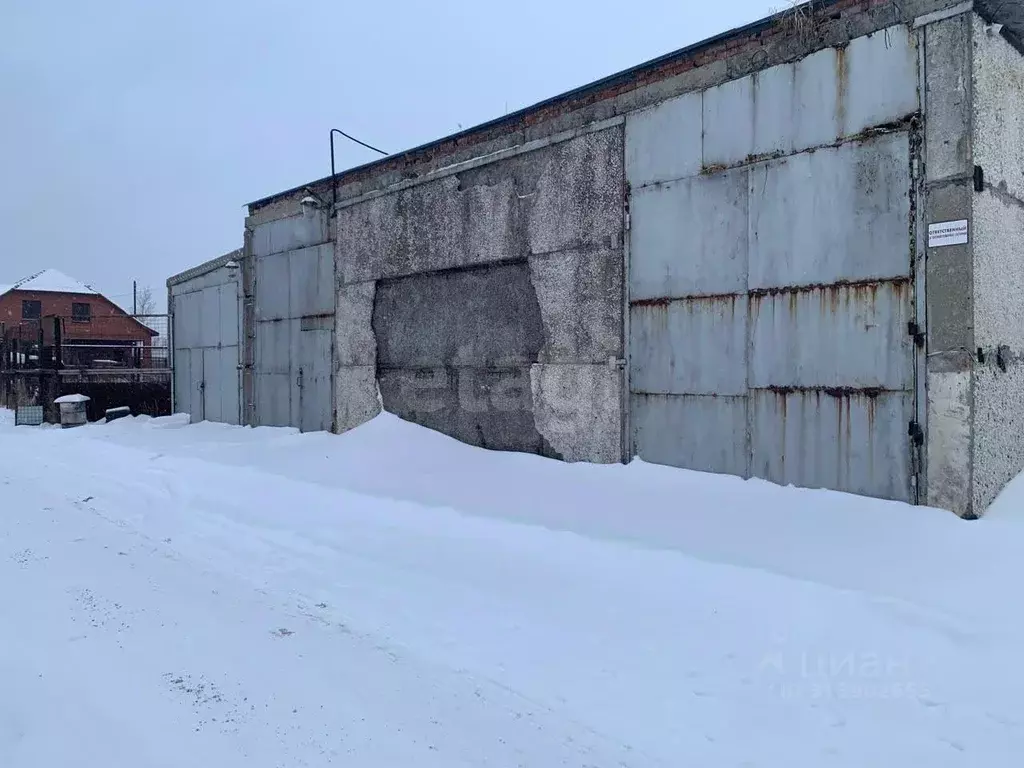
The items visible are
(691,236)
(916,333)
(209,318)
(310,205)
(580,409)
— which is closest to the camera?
(916,333)

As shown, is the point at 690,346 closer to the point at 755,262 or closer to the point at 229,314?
the point at 755,262

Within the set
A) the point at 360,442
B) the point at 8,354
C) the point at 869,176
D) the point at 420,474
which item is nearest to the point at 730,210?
the point at 869,176

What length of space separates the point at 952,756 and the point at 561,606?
95.6 inches

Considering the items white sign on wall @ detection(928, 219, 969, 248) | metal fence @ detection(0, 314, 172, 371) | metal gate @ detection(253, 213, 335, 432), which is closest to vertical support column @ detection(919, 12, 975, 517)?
white sign on wall @ detection(928, 219, 969, 248)

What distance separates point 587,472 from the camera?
798 centimetres

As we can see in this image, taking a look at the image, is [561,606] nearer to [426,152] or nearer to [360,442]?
[360,442]

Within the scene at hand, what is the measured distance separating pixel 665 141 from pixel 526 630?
17.1ft

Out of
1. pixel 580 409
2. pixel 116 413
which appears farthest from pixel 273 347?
pixel 116 413

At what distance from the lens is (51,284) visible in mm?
44219

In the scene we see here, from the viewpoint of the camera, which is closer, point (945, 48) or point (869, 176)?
point (945, 48)

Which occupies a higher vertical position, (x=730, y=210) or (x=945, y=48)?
(x=945, y=48)

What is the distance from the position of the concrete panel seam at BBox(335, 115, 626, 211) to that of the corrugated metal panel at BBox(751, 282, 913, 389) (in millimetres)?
2760

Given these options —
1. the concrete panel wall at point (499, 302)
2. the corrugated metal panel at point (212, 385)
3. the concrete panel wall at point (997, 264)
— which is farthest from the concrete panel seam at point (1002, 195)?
the corrugated metal panel at point (212, 385)

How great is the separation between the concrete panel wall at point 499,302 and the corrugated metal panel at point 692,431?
323 millimetres
